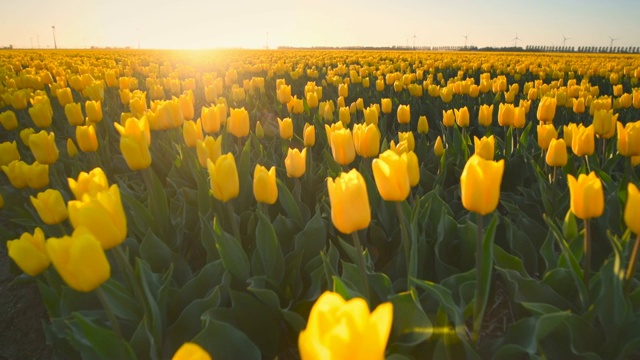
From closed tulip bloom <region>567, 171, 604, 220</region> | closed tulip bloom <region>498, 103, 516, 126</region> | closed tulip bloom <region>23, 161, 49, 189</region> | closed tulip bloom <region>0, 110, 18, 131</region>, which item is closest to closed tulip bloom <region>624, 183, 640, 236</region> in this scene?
closed tulip bloom <region>567, 171, 604, 220</region>

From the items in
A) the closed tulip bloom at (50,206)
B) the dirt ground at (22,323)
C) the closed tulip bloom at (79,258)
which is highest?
the closed tulip bloom at (79,258)

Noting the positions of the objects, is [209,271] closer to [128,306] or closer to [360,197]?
[128,306]

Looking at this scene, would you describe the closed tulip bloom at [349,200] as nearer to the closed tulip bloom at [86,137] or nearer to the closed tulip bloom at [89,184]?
the closed tulip bloom at [89,184]

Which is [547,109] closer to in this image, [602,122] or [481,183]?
[602,122]

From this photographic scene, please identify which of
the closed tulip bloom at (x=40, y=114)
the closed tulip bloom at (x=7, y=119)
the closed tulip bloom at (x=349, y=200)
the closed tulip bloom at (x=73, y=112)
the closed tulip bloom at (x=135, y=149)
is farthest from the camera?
the closed tulip bloom at (x=7, y=119)

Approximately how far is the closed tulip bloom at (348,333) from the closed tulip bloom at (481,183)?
86 centimetres

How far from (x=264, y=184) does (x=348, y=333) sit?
1.51 metres

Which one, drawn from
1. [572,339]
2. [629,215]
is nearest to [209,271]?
[572,339]

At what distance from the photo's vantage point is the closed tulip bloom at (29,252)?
1714 millimetres

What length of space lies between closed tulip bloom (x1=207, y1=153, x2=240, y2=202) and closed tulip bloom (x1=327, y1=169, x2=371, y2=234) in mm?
702

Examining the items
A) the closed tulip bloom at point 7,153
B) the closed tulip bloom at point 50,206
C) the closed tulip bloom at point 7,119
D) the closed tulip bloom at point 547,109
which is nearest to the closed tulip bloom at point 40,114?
the closed tulip bloom at point 7,119

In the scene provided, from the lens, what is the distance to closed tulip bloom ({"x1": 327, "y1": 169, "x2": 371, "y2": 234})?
1.43 meters

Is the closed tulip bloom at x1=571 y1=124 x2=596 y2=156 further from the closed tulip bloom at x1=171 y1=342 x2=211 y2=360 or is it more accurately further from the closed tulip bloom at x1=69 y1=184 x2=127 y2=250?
the closed tulip bloom at x1=171 y1=342 x2=211 y2=360

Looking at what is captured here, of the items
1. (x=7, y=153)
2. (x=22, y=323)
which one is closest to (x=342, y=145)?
A: (x=22, y=323)
